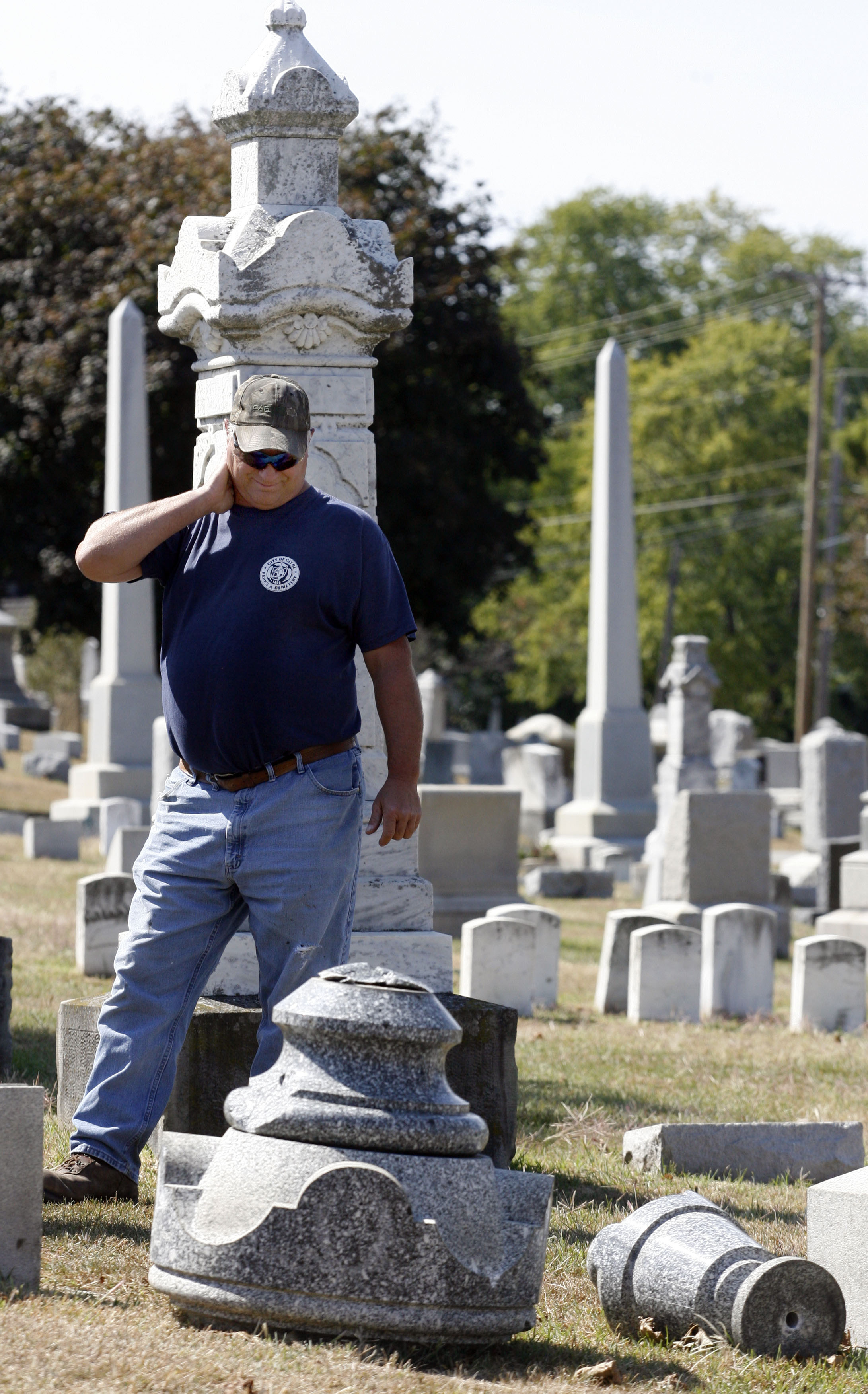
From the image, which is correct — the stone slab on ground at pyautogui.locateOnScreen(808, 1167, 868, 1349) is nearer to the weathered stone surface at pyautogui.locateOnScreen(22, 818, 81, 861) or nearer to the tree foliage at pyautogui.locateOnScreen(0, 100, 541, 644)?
the weathered stone surface at pyautogui.locateOnScreen(22, 818, 81, 861)

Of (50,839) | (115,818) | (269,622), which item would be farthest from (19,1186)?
(115,818)

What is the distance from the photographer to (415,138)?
26.8 meters

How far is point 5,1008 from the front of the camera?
21.2 feet

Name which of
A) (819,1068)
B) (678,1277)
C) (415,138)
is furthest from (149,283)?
(678,1277)

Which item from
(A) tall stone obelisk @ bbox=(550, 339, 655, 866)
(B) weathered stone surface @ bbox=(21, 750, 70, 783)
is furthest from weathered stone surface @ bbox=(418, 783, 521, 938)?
(B) weathered stone surface @ bbox=(21, 750, 70, 783)

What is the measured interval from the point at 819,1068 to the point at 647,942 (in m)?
1.54

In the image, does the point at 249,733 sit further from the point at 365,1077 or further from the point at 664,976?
the point at 664,976

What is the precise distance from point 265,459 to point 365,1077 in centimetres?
156

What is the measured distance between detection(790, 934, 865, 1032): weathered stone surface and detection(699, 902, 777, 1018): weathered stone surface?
0.32 meters

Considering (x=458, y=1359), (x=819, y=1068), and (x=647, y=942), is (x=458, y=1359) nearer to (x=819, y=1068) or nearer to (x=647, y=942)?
(x=819, y=1068)

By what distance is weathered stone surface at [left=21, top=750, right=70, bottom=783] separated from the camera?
24844mm

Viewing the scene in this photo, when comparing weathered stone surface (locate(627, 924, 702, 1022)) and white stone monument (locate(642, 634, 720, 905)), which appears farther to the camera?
white stone monument (locate(642, 634, 720, 905))

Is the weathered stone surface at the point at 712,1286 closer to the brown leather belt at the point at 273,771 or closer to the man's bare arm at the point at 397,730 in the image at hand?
the man's bare arm at the point at 397,730

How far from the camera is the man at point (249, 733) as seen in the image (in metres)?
4.38
